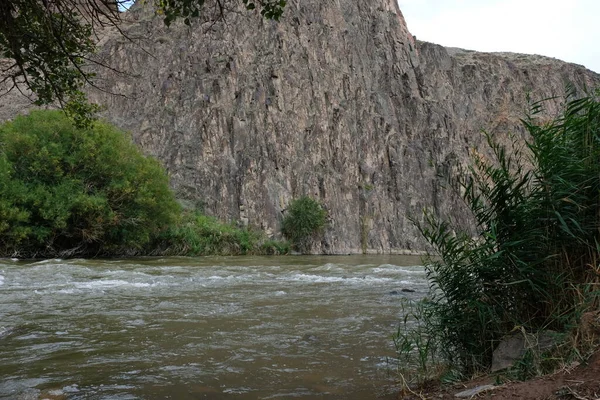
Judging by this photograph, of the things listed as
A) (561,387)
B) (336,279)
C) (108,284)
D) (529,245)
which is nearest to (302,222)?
(336,279)

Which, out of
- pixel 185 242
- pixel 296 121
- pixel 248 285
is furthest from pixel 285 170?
pixel 248 285

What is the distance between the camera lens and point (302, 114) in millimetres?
66562

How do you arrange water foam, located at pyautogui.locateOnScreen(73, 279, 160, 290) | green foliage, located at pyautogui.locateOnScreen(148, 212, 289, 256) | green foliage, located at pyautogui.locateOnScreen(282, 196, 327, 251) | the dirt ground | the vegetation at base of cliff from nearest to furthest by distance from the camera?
the dirt ground, the vegetation at base of cliff, water foam, located at pyautogui.locateOnScreen(73, 279, 160, 290), green foliage, located at pyautogui.locateOnScreen(148, 212, 289, 256), green foliage, located at pyautogui.locateOnScreen(282, 196, 327, 251)

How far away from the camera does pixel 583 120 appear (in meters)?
5.26

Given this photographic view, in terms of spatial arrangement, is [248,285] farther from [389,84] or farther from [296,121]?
[389,84]

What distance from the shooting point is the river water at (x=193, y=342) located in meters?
5.60

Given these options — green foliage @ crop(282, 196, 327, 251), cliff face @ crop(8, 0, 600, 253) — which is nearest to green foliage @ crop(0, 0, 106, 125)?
cliff face @ crop(8, 0, 600, 253)

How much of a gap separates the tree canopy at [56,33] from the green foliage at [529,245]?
10.3 ft

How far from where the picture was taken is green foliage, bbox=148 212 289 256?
3644 centimetres

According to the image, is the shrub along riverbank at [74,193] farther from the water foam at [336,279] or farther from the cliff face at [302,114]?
the water foam at [336,279]

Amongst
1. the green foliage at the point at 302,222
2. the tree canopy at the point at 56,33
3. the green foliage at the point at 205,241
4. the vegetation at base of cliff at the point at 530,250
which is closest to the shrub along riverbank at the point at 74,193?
the green foliage at the point at 205,241

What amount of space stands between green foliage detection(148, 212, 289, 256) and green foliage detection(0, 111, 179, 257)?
8.77ft

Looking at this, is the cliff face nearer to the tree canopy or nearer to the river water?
the river water

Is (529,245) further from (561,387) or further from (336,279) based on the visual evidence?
(336,279)
